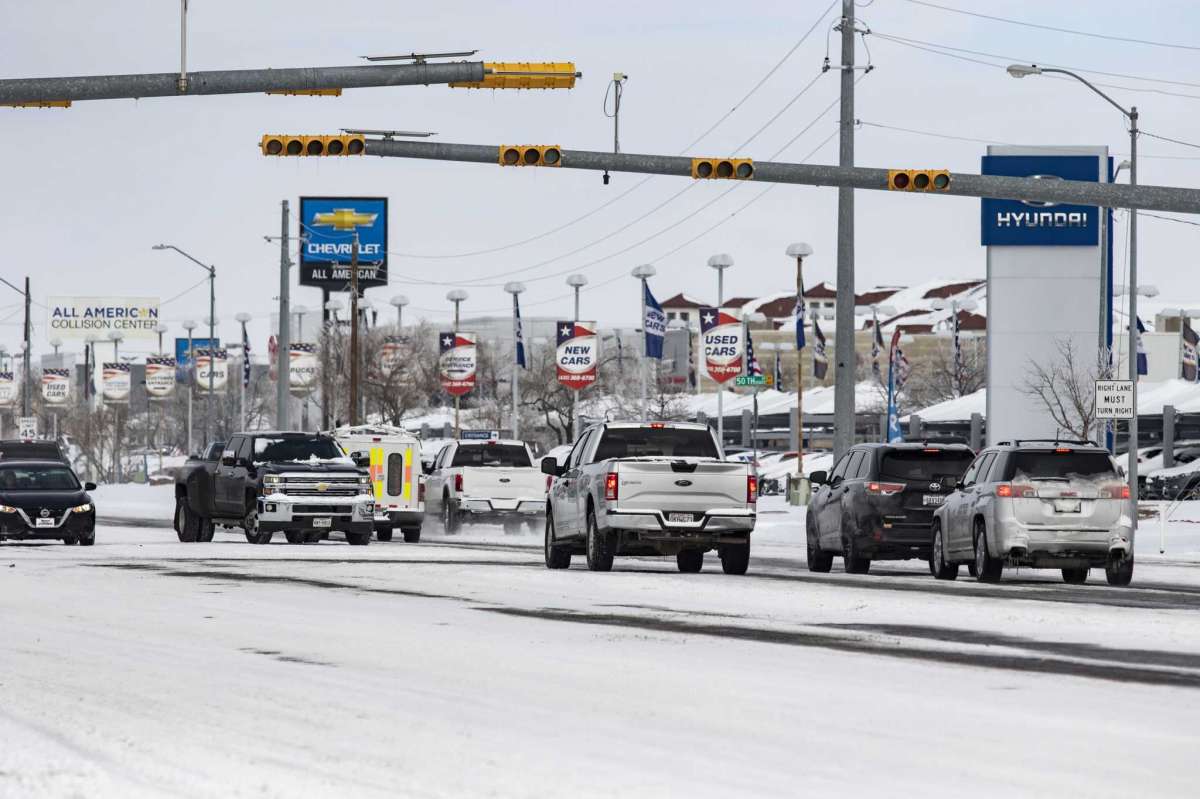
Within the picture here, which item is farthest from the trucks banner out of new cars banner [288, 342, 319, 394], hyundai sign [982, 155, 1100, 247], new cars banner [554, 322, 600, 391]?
hyundai sign [982, 155, 1100, 247]

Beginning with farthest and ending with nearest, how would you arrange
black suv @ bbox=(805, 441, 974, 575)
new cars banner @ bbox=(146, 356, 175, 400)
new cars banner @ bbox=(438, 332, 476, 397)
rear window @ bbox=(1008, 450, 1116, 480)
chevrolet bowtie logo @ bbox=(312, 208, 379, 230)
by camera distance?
new cars banner @ bbox=(146, 356, 175, 400), chevrolet bowtie logo @ bbox=(312, 208, 379, 230), new cars banner @ bbox=(438, 332, 476, 397), black suv @ bbox=(805, 441, 974, 575), rear window @ bbox=(1008, 450, 1116, 480)

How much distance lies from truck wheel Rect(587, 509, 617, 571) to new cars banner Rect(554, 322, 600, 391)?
50.9m

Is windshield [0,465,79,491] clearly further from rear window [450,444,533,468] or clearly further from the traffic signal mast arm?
the traffic signal mast arm

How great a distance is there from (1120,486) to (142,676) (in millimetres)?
15419

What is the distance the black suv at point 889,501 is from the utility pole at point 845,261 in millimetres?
10569

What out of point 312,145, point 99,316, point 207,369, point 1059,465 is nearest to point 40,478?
point 312,145

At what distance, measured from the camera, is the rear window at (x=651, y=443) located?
2744 centimetres

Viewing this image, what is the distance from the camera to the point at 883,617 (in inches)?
721

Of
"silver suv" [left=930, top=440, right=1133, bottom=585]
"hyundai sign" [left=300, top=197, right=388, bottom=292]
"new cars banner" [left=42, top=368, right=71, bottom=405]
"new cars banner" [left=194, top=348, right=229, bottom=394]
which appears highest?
"hyundai sign" [left=300, top=197, right=388, bottom=292]

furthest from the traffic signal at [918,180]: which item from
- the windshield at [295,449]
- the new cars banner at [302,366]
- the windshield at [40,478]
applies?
the new cars banner at [302,366]

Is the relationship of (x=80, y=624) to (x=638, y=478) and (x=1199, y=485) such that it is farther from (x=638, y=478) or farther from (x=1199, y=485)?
(x=1199, y=485)

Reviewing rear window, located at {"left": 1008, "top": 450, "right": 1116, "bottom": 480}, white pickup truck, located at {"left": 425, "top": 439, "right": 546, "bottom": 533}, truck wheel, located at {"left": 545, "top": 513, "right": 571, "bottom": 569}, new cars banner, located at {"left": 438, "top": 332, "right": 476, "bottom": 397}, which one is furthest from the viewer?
new cars banner, located at {"left": 438, "top": 332, "right": 476, "bottom": 397}

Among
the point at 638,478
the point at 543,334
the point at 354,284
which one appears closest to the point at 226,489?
the point at 638,478

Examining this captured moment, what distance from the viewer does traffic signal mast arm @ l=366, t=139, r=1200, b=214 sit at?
32031 millimetres
